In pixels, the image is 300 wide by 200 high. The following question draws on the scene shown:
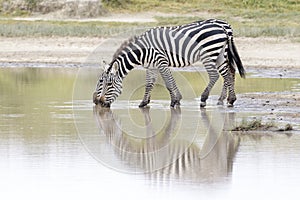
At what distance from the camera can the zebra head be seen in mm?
15875

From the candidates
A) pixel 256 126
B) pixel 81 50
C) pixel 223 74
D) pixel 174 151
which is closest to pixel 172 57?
pixel 223 74

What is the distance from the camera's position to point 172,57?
1677cm

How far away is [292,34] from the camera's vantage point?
102 ft

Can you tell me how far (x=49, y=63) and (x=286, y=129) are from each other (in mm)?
14222

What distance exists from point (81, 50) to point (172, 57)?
12726 mm

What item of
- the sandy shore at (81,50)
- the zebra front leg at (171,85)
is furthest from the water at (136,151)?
the sandy shore at (81,50)

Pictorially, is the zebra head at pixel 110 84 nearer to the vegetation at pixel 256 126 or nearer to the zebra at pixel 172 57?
the zebra at pixel 172 57

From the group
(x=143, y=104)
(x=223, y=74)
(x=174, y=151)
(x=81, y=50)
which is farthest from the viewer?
(x=81, y=50)

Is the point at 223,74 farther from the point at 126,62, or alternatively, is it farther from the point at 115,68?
the point at 115,68

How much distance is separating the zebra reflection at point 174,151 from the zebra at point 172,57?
4.44 ft

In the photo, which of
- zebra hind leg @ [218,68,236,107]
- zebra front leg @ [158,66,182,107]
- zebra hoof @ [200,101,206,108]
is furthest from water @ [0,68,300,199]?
zebra front leg @ [158,66,182,107]

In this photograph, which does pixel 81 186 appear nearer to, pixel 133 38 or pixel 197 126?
pixel 197 126

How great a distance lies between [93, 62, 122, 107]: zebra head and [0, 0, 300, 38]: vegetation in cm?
1685

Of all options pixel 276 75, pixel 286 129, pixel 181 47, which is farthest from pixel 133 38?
pixel 276 75
